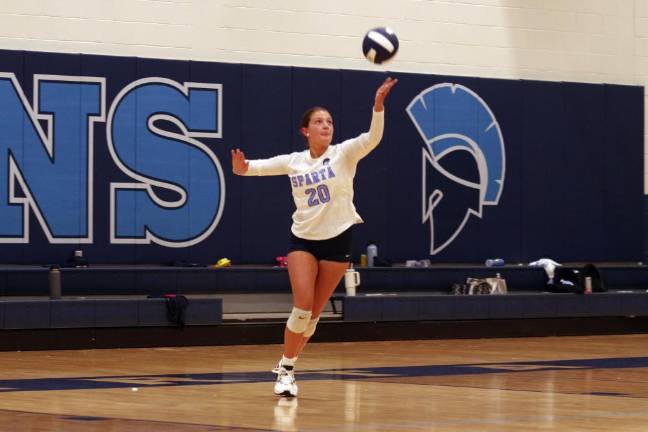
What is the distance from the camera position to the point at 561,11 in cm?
1667

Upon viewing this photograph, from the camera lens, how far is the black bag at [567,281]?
15664 millimetres

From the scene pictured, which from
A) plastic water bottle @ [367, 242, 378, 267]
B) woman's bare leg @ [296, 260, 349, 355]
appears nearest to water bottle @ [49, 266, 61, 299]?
plastic water bottle @ [367, 242, 378, 267]

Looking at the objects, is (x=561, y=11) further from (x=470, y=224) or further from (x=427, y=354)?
(x=427, y=354)

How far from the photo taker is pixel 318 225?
8.14 metres

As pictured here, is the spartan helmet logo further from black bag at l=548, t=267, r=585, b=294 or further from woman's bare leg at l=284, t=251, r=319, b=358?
woman's bare leg at l=284, t=251, r=319, b=358

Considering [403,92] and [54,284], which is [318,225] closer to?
[54,284]

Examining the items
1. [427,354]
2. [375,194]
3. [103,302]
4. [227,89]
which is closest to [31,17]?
[227,89]

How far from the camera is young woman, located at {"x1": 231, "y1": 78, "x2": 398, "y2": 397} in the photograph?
8109mm

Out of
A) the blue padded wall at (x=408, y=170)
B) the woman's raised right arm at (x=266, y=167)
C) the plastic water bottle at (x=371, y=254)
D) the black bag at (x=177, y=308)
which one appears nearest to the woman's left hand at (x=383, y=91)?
the woman's raised right arm at (x=266, y=167)

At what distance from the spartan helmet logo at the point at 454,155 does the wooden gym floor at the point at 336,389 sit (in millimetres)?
2810

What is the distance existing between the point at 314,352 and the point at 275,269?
7.40ft

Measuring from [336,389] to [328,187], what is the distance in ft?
4.74

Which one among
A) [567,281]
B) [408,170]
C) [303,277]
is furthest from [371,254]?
[303,277]

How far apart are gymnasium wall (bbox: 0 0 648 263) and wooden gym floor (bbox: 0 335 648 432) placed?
7.77ft
